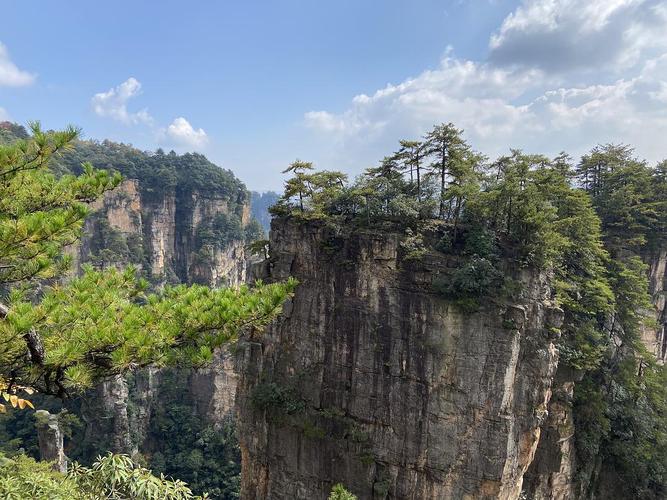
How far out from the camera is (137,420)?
32.6 m

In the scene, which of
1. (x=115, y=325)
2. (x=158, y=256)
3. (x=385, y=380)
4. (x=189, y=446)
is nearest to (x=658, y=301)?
(x=385, y=380)

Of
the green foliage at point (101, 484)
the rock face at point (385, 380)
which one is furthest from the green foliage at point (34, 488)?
the rock face at point (385, 380)

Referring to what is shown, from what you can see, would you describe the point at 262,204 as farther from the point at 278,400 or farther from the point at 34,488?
the point at 34,488

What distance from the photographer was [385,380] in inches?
545

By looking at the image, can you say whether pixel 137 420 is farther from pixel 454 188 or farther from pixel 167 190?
pixel 454 188

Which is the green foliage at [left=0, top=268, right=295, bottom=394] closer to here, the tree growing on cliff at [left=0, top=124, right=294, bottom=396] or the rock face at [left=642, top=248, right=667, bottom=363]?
the tree growing on cliff at [left=0, top=124, right=294, bottom=396]

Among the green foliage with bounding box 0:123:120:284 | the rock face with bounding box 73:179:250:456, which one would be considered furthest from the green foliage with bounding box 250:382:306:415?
the rock face with bounding box 73:179:250:456

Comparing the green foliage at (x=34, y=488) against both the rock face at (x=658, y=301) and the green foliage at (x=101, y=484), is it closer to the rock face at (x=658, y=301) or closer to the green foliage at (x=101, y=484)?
the green foliage at (x=101, y=484)

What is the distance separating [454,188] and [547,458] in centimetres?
1005

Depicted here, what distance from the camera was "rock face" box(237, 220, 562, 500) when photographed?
Result: 1269cm

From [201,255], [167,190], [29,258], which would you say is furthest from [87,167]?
[167,190]

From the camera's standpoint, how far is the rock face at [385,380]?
12688 millimetres

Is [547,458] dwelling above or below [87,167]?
below

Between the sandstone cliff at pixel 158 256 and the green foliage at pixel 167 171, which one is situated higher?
the green foliage at pixel 167 171
